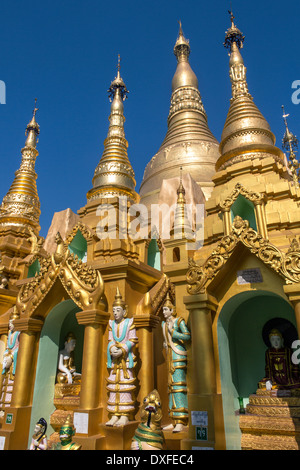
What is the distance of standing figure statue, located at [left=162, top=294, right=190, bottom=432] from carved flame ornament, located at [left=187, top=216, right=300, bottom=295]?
35.5 inches

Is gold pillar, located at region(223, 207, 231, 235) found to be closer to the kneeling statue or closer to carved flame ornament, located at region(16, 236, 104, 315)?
carved flame ornament, located at region(16, 236, 104, 315)

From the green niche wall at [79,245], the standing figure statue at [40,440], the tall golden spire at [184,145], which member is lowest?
the standing figure statue at [40,440]

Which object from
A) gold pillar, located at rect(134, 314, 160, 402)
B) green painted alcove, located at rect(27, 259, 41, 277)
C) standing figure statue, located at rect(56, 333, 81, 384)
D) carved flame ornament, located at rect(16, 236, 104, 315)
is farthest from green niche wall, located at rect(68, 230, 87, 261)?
gold pillar, located at rect(134, 314, 160, 402)

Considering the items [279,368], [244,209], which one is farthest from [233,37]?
[279,368]

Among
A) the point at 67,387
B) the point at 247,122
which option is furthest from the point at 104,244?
the point at 247,122

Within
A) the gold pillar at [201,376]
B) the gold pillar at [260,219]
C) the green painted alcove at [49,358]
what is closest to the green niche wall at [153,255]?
the green painted alcove at [49,358]

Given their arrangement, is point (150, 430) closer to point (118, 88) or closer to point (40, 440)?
point (40, 440)

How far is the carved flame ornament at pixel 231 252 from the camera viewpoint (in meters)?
6.56

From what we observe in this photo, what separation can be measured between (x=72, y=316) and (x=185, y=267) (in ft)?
15.1

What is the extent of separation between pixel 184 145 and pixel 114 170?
7.70 metres

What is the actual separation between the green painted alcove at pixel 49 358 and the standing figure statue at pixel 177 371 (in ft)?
10.9

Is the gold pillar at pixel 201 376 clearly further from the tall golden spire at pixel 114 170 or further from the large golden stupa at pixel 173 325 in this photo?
the tall golden spire at pixel 114 170

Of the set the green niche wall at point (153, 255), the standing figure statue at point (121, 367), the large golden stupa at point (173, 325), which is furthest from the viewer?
the green niche wall at point (153, 255)

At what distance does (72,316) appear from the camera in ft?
35.0
